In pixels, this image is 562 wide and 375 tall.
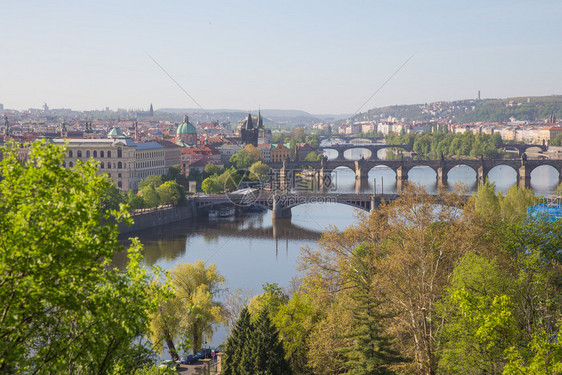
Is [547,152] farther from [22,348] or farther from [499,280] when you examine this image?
[22,348]

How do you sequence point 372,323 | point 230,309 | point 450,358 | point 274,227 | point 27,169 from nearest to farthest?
1. point 27,169
2. point 450,358
3. point 372,323
4. point 230,309
5. point 274,227

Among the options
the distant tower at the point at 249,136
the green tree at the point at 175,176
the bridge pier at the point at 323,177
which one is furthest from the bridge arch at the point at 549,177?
the distant tower at the point at 249,136

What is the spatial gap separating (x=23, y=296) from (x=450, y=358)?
733 cm

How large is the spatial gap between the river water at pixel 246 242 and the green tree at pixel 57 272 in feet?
42.5

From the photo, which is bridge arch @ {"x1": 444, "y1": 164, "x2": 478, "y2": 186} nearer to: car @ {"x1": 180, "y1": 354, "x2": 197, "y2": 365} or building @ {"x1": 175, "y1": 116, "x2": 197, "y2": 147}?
building @ {"x1": 175, "y1": 116, "x2": 197, "y2": 147}

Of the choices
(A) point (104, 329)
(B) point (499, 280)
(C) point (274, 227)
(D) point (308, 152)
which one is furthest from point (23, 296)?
(D) point (308, 152)

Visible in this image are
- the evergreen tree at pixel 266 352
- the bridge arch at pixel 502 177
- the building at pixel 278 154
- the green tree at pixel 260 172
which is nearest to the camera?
the evergreen tree at pixel 266 352

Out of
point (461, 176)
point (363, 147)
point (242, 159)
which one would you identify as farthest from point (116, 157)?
point (363, 147)

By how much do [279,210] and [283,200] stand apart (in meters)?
0.73

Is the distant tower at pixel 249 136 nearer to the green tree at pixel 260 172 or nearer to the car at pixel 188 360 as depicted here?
the green tree at pixel 260 172

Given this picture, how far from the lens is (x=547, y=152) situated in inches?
3890

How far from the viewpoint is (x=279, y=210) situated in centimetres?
4391

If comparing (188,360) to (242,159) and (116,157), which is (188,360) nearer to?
(116,157)

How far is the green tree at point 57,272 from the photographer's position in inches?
196
